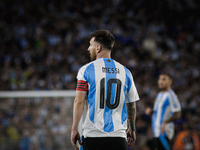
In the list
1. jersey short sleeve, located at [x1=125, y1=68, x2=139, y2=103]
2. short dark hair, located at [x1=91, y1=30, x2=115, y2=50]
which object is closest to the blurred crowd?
jersey short sleeve, located at [x1=125, y1=68, x2=139, y2=103]

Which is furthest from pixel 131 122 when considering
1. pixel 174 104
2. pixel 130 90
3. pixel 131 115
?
pixel 174 104

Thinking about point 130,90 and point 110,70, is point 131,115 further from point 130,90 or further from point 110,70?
point 110,70

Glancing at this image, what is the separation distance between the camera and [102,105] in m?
2.67

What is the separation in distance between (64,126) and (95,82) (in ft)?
15.1

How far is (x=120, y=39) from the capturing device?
12773 mm

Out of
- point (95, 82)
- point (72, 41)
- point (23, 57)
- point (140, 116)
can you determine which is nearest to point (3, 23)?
point (23, 57)

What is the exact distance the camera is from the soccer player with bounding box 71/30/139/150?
261 cm

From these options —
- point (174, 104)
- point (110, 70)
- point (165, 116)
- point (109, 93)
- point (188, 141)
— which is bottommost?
point (188, 141)

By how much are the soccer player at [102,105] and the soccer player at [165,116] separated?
10.1 ft

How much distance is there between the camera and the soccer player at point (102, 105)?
2.61m

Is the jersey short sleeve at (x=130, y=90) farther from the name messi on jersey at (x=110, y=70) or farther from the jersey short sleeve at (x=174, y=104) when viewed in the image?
the jersey short sleeve at (x=174, y=104)

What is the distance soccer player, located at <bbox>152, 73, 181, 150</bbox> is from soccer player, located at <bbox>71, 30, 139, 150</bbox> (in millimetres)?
3090

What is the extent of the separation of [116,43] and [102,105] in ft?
32.8

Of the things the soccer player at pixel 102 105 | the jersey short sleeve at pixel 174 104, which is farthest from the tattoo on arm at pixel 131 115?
the jersey short sleeve at pixel 174 104
